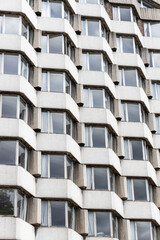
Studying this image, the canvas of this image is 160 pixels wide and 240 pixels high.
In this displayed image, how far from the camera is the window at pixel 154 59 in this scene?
4297 centimetres

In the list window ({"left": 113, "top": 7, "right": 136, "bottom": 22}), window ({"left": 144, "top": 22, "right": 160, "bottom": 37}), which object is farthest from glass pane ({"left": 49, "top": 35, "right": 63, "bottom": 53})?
window ({"left": 144, "top": 22, "right": 160, "bottom": 37})

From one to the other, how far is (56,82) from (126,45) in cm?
828

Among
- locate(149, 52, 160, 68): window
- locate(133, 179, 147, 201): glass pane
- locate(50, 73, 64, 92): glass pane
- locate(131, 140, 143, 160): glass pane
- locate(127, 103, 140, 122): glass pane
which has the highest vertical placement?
locate(149, 52, 160, 68): window

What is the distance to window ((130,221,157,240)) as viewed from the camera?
34.7 meters

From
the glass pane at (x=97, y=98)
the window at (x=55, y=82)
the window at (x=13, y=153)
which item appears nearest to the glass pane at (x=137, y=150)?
the glass pane at (x=97, y=98)

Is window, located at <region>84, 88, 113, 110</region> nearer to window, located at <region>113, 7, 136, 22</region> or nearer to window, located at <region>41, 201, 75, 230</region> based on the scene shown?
window, located at <region>113, 7, 136, 22</region>

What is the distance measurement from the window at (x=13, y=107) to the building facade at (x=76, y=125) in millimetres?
60

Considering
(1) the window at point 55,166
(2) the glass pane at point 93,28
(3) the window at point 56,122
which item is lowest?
(1) the window at point 55,166

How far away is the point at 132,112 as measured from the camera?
38.7 metres

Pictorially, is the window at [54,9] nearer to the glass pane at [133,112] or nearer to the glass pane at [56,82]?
the glass pane at [56,82]

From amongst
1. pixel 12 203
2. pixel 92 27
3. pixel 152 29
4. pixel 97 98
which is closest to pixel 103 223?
pixel 12 203

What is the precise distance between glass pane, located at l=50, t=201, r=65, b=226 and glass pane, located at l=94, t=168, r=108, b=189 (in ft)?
11.0

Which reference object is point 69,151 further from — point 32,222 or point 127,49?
point 127,49

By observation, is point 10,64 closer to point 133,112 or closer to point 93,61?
point 93,61
